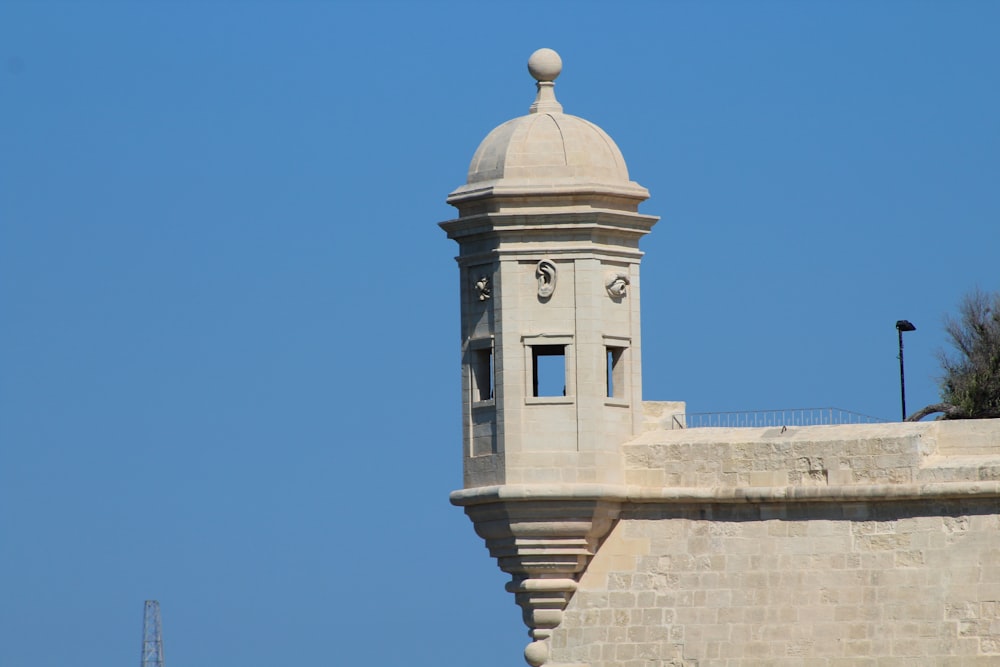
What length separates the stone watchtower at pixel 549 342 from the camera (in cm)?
2712

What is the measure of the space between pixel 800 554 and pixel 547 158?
16.6 feet

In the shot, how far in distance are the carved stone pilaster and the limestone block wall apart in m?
0.16

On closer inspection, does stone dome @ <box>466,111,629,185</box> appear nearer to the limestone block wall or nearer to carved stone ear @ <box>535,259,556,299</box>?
carved stone ear @ <box>535,259,556,299</box>

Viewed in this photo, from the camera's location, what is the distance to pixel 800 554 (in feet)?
85.1

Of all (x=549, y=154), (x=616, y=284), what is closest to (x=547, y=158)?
(x=549, y=154)

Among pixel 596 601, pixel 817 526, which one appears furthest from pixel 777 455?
pixel 596 601

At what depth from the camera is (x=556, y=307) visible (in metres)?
27.4

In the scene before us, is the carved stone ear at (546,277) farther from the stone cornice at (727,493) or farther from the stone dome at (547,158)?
the stone cornice at (727,493)

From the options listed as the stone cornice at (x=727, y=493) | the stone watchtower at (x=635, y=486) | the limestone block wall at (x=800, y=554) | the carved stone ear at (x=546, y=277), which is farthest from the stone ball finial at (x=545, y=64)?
the stone cornice at (x=727, y=493)

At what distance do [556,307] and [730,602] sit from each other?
3679 mm

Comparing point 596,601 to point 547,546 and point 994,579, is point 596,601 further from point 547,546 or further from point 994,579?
point 994,579

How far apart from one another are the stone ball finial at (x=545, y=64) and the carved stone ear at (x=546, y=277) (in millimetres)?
2312

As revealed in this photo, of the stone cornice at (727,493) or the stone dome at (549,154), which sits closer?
the stone cornice at (727,493)

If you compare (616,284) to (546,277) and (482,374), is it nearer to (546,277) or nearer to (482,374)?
(546,277)
